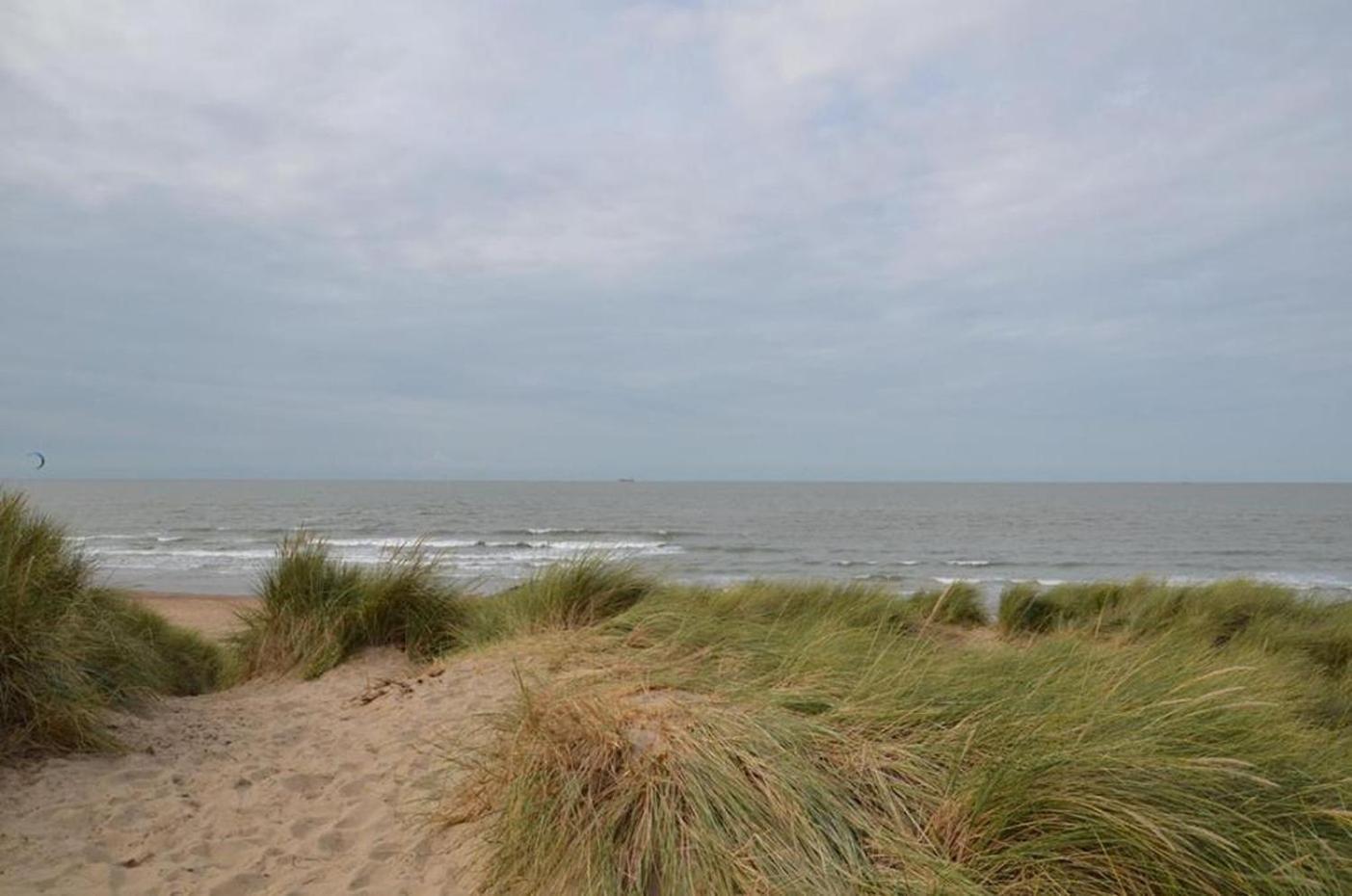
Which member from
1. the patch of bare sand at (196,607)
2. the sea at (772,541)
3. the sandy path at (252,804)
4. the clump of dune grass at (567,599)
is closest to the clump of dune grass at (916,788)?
the sandy path at (252,804)

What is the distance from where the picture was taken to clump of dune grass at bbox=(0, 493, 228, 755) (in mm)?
5012

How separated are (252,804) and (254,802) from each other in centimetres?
4

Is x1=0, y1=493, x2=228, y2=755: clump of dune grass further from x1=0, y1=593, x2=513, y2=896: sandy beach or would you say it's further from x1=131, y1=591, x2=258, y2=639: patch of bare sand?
x1=131, y1=591, x2=258, y2=639: patch of bare sand

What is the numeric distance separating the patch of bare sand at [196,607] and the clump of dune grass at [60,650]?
6.16 m

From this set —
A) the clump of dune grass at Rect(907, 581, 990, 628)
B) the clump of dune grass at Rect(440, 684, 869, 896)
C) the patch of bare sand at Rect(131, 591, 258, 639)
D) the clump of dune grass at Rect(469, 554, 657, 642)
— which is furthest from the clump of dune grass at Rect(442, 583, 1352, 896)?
the patch of bare sand at Rect(131, 591, 258, 639)

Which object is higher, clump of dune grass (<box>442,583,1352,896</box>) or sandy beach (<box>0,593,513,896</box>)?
clump of dune grass (<box>442,583,1352,896</box>)

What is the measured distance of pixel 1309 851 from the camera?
2992 mm

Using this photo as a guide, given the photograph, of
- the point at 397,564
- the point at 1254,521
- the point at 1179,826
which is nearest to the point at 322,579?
the point at 397,564

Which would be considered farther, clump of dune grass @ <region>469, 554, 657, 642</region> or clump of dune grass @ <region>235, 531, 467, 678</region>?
clump of dune grass @ <region>235, 531, 467, 678</region>

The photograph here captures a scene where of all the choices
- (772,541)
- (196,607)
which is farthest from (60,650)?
(772,541)

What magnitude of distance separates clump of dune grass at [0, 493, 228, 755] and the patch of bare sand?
6.16 m

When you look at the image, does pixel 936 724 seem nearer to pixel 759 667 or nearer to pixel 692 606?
pixel 759 667

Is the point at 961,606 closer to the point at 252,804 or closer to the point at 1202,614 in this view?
the point at 1202,614

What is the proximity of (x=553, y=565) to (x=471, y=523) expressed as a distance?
40441mm
